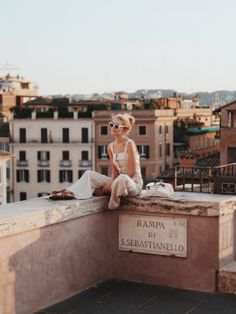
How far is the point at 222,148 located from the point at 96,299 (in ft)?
110

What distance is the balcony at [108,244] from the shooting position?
256 inches

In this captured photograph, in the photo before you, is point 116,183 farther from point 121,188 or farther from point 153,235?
point 153,235

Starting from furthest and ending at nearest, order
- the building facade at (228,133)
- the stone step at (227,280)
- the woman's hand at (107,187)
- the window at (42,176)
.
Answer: the window at (42,176) → the building facade at (228,133) → the woman's hand at (107,187) → the stone step at (227,280)

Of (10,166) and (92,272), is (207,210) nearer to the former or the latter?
(92,272)

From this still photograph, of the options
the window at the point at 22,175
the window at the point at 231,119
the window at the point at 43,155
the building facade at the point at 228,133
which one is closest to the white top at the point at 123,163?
the building facade at the point at 228,133

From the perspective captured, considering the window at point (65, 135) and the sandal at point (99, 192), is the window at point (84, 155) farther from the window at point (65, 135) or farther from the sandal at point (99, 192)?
the sandal at point (99, 192)

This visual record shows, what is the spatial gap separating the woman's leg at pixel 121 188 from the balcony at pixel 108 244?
4.2 inches

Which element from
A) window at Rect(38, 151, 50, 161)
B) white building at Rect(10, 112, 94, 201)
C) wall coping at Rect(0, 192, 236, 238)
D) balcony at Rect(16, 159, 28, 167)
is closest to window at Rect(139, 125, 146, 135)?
white building at Rect(10, 112, 94, 201)

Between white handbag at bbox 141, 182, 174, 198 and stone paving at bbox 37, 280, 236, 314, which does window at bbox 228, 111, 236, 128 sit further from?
stone paving at bbox 37, 280, 236, 314

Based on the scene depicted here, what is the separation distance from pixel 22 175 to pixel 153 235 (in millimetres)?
54176

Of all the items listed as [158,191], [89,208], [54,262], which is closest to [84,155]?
[158,191]

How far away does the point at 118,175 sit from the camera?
774 cm

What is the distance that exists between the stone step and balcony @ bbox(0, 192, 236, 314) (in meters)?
0.06

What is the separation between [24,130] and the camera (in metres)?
61.1
